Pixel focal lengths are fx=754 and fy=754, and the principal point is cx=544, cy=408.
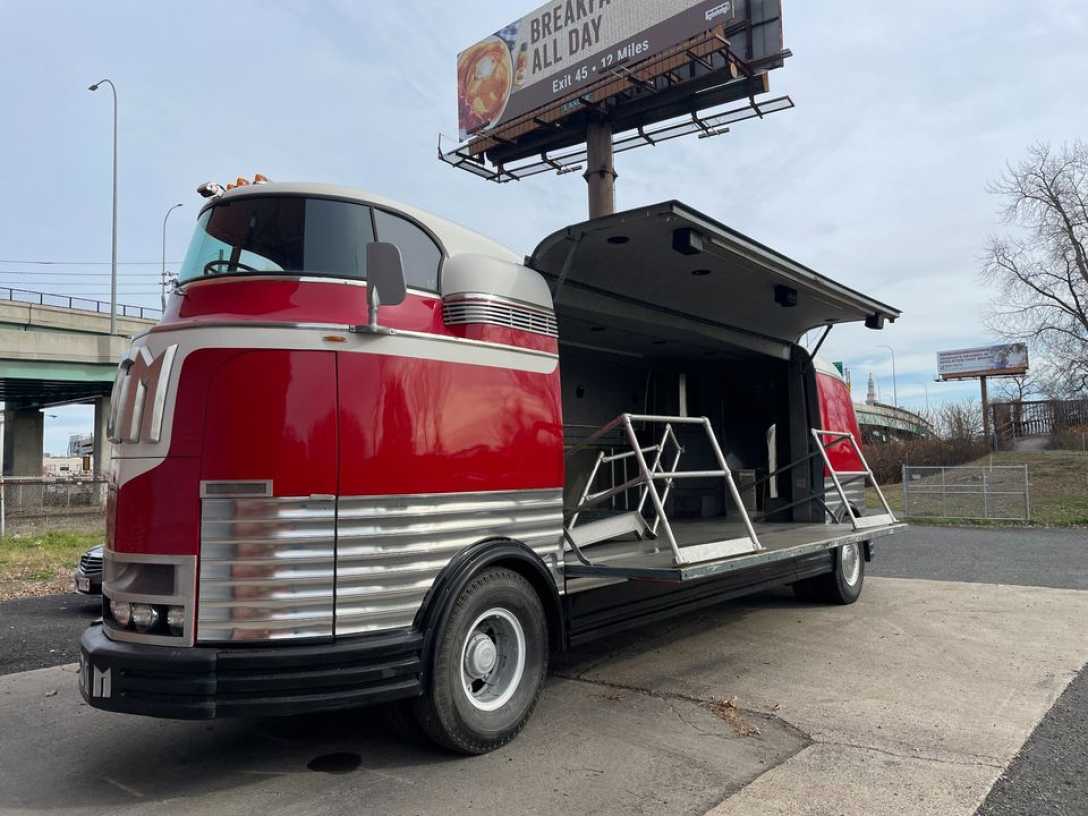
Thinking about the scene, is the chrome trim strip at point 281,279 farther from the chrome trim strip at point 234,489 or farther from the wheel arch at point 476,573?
the wheel arch at point 476,573

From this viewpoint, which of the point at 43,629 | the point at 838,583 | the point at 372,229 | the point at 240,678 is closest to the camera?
the point at 240,678

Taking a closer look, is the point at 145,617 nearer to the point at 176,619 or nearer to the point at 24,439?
the point at 176,619

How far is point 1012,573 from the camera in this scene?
10.8 metres

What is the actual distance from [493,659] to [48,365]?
3063 centimetres

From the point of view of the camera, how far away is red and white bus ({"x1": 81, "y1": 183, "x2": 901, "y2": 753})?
3469mm

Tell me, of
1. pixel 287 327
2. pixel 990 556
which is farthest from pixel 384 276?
pixel 990 556

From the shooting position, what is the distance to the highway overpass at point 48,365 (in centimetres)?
2797

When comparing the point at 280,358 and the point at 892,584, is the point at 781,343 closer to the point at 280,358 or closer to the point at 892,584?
the point at 892,584

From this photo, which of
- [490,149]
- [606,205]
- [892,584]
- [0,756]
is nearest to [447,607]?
[0,756]

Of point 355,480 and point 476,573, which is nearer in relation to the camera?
point 355,480

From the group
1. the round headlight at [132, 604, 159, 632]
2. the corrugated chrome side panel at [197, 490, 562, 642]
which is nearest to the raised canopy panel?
the corrugated chrome side panel at [197, 490, 562, 642]

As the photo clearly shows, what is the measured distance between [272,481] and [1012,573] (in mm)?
11036

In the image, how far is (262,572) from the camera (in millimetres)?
3463

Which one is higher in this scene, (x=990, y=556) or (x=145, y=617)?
(x=145, y=617)
